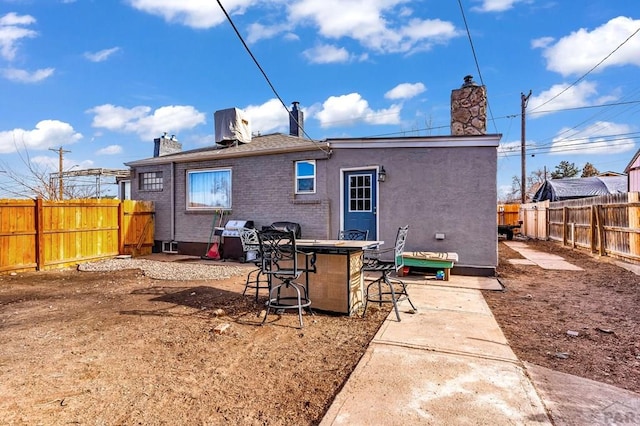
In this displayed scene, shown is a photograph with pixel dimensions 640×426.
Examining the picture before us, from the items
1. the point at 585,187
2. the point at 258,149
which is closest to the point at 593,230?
the point at 258,149

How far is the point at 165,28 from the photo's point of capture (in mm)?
8070

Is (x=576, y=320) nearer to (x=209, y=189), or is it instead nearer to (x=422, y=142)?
(x=422, y=142)

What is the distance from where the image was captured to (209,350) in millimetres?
3400

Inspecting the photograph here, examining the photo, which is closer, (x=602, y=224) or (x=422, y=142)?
(x=422, y=142)

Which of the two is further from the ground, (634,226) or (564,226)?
(634,226)

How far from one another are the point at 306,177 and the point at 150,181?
6.28 metres

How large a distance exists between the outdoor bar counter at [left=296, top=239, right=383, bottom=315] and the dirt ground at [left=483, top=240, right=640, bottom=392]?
6.03 ft

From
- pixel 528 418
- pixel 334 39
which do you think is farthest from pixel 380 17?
pixel 528 418

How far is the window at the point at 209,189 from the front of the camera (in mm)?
10484

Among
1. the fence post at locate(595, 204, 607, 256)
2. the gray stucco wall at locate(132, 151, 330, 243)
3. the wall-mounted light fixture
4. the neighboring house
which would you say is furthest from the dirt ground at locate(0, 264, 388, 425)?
the neighboring house

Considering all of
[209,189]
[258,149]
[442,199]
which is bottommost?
[442,199]

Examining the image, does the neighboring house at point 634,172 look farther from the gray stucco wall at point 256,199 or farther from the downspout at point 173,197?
the downspout at point 173,197

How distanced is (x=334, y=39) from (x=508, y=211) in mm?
17101

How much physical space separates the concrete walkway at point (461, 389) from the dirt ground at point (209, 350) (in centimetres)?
20
